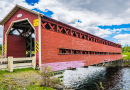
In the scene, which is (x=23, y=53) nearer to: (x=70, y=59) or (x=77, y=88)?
(x=70, y=59)

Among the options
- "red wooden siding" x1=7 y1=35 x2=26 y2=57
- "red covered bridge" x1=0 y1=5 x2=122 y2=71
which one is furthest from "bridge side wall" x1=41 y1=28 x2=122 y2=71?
"red wooden siding" x1=7 y1=35 x2=26 y2=57

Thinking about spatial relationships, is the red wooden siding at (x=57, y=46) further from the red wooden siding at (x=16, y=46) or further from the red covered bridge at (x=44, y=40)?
the red wooden siding at (x=16, y=46)

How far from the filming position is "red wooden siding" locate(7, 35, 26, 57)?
13414 mm

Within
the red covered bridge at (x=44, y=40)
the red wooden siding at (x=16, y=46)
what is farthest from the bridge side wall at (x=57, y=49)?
the red wooden siding at (x=16, y=46)

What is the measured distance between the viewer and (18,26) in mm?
14461

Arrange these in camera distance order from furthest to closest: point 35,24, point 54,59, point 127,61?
1. point 127,61
2. point 54,59
3. point 35,24

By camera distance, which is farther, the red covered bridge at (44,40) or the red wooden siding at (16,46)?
the red wooden siding at (16,46)

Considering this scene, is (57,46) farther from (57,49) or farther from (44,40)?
(44,40)

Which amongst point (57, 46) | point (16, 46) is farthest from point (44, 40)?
point (16, 46)

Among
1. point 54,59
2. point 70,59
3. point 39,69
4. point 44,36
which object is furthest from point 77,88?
point 44,36

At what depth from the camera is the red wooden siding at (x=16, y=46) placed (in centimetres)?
1341

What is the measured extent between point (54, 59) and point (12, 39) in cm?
618

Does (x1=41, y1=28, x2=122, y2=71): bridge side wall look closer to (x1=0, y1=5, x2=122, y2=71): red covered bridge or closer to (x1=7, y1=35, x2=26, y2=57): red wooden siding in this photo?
(x1=0, y1=5, x2=122, y2=71): red covered bridge

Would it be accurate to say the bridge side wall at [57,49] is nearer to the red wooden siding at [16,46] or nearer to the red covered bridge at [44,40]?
the red covered bridge at [44,40]
